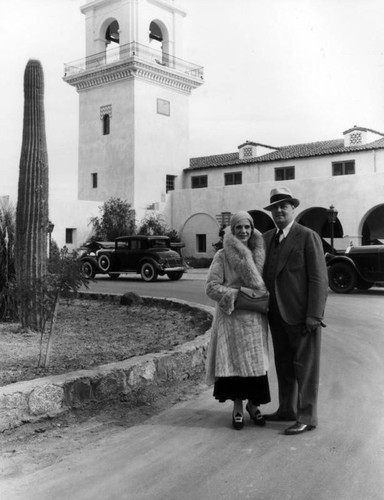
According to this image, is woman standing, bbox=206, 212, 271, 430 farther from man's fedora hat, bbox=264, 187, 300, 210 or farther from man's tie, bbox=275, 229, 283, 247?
man's fedora hat, bbox=264, 187, 300, 210

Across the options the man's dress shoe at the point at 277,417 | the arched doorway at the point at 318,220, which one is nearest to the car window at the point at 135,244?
the arched doorway at the point at 318,220

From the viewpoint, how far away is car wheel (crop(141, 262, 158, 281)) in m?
19.9

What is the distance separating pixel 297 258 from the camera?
427 cm

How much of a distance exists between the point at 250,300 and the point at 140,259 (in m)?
16.3

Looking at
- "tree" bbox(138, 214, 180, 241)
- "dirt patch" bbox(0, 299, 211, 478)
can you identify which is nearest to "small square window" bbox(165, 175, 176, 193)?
"tree" bbox(138, 214, 180, 241)

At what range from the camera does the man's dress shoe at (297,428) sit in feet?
13.3

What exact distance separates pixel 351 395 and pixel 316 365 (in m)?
1.12

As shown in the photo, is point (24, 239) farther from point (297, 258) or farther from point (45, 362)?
point (297, 258)

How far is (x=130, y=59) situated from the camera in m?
33.6

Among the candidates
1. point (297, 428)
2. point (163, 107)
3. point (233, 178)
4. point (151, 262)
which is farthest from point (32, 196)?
point (163, 107)

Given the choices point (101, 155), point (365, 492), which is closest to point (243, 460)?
point (365, 492)

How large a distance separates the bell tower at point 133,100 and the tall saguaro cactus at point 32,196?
25142mm

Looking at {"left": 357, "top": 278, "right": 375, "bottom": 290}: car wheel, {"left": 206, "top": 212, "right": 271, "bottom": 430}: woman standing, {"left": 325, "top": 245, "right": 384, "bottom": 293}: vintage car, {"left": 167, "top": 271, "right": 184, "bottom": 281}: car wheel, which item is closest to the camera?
{"left": 206, "top": 212, "right": 271, "bottom": 430}: woman standing

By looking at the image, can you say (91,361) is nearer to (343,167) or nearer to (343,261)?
(343,261)
